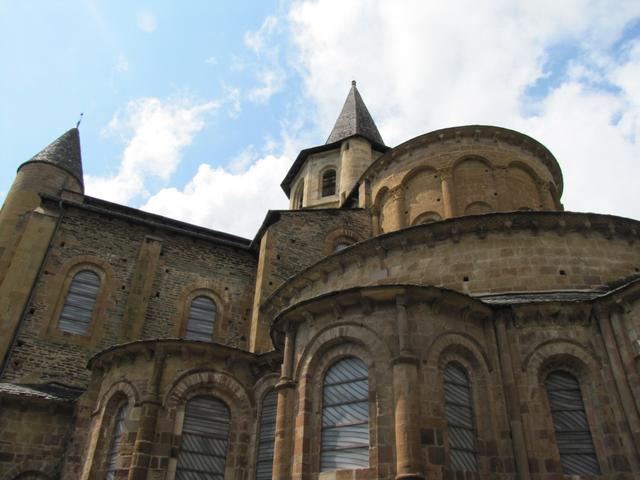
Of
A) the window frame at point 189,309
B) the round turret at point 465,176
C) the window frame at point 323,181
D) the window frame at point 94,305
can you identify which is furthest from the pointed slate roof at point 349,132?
the window frame at point 94,305

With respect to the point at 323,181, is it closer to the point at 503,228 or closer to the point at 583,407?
the point at 503,228

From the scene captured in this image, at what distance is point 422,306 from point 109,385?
762cm

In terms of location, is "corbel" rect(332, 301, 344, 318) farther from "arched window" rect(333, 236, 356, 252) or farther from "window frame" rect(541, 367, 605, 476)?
"arched window" rect(333, 236, 356, 252)

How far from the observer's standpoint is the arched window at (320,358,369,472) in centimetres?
826

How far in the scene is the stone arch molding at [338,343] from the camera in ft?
28.8

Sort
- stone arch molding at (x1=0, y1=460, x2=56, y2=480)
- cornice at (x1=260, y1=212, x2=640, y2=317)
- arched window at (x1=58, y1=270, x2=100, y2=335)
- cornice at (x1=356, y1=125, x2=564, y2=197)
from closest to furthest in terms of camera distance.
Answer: cornice at (x1=260, y1=212, x2=640, y2=317)
stone arch molding at (x1=0, y1=460, x2=56, y2=480)
arched window at (x1=58, y1=270, x2=100, y2=335)
cornice at (x1=356, y1=125, x2=564, y2=197)

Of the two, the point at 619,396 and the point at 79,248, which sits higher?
the point at 79,248

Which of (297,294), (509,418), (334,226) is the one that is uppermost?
(334,226)

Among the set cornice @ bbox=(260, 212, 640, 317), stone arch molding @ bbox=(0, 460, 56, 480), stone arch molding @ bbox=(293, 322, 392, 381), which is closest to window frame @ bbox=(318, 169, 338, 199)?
cornice @ bbox=(260, 212, 640, 317)

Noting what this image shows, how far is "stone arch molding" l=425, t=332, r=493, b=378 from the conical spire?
19.1 m

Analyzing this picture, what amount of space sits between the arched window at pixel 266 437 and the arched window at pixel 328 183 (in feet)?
51.0

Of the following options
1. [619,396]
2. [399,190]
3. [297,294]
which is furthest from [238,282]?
[619,396]

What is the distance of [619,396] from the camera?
340 inches

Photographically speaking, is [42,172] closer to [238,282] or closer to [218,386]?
[238,282]
